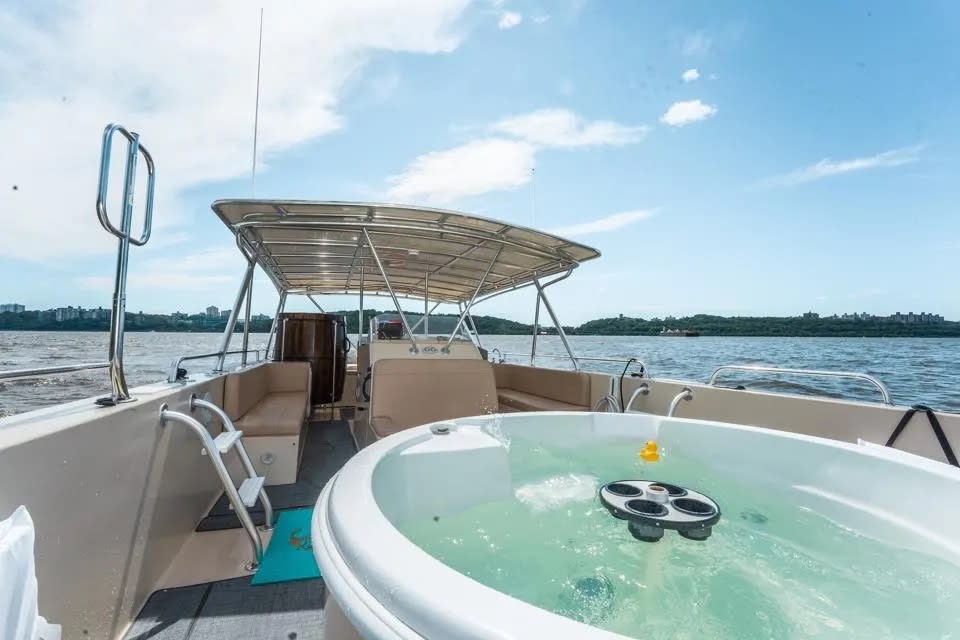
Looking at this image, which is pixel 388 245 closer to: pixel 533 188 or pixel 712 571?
pixel 533 188

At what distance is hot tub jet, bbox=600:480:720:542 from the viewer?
58.9 inches

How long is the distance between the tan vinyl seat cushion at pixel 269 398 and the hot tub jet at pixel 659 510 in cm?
222

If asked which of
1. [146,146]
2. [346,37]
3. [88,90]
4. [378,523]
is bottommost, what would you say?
[378,523]

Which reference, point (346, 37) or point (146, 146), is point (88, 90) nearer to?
point (146, 146)

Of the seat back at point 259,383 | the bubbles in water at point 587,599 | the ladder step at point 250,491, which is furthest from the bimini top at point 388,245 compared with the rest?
the bubbles in water at point 587,599

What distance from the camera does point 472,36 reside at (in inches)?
137

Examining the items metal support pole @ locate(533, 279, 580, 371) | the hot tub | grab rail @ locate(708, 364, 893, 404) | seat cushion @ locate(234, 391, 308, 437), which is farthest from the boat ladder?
metal support pole @ locate(533, 279, 580, 371)

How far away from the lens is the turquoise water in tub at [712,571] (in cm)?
117

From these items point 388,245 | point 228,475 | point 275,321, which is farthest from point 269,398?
point 228,475

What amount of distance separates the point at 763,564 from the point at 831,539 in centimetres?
41

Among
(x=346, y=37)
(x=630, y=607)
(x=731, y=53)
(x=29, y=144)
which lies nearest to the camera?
(x=630, y=607)

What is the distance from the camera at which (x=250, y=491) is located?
1.99 meters

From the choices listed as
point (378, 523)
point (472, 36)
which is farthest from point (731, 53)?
point (378, 523)

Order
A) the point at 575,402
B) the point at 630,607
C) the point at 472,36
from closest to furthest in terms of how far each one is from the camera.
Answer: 1. the point at 630,607
2. the point at 472,36
3. the point at 575,402
